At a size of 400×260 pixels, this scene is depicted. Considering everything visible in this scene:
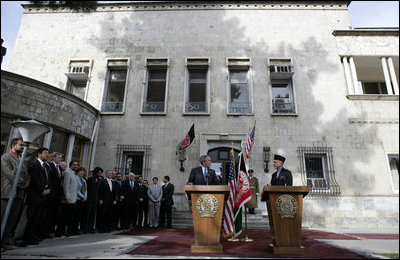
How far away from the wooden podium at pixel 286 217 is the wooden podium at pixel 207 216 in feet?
2.95

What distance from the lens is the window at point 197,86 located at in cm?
1248

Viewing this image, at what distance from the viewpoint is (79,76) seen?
1322 cm

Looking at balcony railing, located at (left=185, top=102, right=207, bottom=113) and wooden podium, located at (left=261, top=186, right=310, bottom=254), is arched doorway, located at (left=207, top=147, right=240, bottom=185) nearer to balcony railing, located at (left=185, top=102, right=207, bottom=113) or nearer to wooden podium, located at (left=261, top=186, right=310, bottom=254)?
balcony railing, located at (left=185, top=102, right=207, bottom=113)

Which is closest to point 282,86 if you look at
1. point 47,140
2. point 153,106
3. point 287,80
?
point 287,80

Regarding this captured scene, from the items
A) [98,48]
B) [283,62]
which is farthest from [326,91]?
[98,48]

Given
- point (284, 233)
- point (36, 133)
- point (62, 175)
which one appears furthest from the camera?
point (62, 175)

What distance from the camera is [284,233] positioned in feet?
14.3

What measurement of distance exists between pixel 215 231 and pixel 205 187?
2.55ft

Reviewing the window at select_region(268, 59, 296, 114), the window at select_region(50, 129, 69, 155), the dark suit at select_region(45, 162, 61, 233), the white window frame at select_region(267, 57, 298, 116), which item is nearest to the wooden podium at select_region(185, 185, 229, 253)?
the dark suit at select_region(45, 162, 61, 233)

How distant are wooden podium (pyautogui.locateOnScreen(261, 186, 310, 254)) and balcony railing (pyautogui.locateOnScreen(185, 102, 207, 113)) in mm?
8199

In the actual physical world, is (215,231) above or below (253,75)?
below

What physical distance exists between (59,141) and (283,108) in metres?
10.2

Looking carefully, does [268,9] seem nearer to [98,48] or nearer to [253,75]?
[253,75]

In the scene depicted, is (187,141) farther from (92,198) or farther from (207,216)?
(207,216)
